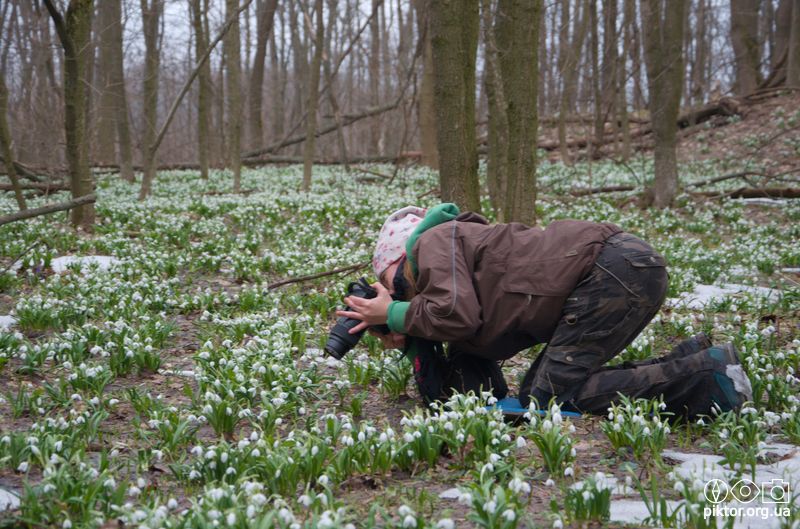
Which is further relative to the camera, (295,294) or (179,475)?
(295,294)

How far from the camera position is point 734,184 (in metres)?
12.9

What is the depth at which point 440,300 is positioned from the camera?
326 centimetres

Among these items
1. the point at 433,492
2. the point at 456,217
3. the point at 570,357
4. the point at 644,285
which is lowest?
the point at 433,492

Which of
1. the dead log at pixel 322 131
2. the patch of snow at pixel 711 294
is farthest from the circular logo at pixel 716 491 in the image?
the dead log at pixel 322 131

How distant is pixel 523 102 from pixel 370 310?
4.34 meters

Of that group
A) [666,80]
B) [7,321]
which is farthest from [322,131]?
[7,321]

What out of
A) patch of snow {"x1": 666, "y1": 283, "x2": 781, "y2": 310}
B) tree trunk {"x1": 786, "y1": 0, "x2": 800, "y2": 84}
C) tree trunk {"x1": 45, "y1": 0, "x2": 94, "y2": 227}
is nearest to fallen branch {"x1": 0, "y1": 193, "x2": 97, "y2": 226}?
tree trunk {"x1": 45, "y1": 0, "x2": 94, "y2": 227}

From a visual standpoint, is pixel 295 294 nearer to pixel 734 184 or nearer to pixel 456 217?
pixel 456 217

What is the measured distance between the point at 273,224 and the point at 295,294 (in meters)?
3.66

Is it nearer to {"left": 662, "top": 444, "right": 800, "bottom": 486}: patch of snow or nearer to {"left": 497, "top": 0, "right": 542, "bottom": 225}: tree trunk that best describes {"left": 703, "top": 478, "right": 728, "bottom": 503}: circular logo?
{"left": 662, "top": 444, "right": 800, "bottom": 486}: patch of snow

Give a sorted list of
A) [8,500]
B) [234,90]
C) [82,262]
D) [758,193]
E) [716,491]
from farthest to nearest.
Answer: [234,90]
[758,193]
[82,262]
[8,500]
[716,491]

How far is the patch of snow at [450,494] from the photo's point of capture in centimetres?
264

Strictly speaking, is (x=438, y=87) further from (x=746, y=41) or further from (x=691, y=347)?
(x=746, y=41)

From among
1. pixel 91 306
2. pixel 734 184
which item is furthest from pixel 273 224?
pixel 734 184
